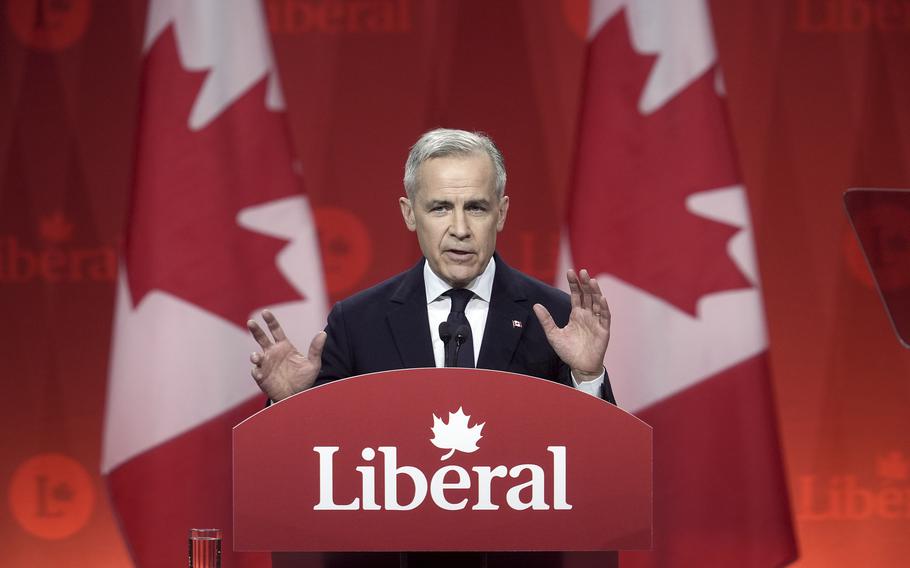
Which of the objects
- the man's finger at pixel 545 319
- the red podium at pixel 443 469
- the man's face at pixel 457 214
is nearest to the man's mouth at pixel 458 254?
the man's face at pixel 457 214

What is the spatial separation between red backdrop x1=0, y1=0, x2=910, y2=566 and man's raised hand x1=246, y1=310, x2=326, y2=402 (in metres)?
1.76

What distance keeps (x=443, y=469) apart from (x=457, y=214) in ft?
1.91

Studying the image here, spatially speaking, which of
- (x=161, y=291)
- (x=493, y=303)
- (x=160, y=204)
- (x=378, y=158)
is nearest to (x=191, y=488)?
(x=161, y=291)

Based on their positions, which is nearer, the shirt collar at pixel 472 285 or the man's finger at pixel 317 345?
the man's finger at pixel 317 345

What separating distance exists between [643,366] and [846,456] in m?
0.80

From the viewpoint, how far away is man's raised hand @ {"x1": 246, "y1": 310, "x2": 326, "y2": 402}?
1.56 m

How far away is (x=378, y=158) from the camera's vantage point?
3391 mm

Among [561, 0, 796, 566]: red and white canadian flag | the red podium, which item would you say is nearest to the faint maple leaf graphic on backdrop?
[561, 0, 796, 566]: red and white canadian flag

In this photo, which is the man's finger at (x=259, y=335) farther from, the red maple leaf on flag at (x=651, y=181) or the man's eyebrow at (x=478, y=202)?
the red maple leaf on flag at (x=651, y=181)

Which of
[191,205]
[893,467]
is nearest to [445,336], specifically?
[191,205]

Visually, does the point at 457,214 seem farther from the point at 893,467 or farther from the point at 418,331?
the point at 893,467

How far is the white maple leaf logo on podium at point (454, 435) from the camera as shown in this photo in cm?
124

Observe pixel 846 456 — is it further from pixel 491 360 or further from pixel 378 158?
pixel 491 360

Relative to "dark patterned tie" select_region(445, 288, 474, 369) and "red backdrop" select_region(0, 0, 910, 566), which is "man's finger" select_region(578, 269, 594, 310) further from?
"red backdrop" select_region(0, 0, 910, 566)
